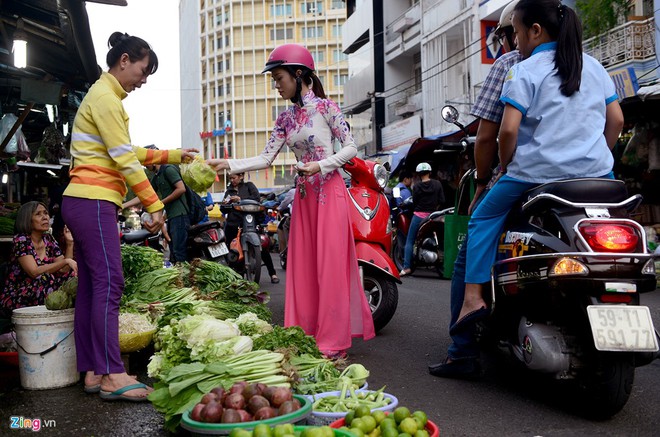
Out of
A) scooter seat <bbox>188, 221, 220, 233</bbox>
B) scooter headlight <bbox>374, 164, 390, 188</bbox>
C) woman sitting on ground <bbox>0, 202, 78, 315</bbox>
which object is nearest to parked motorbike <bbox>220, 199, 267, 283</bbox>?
scooter seat <bbox>188, 221, 220, 233</bbox>

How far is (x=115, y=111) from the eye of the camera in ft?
12.9

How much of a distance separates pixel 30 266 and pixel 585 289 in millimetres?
4349

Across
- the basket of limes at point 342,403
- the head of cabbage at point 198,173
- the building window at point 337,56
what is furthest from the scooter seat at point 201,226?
the building window at point 337,56

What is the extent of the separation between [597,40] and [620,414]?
44.7ft

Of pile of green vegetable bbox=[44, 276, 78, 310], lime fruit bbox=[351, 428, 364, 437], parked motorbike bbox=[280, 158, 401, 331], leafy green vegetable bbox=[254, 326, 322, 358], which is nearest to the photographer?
lime fruit bbox=[351, 428, 364, 437]

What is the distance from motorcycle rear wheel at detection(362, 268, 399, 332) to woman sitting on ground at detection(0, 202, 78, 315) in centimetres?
253

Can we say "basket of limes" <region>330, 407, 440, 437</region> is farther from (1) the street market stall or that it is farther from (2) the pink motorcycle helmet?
(1) the street market stall

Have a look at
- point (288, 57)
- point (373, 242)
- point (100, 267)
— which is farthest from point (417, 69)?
point (100, 267)

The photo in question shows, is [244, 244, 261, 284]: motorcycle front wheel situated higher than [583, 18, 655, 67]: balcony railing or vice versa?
[583, 18, 655, 67]: balcony railing

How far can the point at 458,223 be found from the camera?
4.77 meters

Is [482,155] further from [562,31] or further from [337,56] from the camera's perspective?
[337,56]

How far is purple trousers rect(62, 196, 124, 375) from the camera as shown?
392cm

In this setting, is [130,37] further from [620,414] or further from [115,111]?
[620,414]

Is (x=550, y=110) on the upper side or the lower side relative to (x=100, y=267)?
upper
